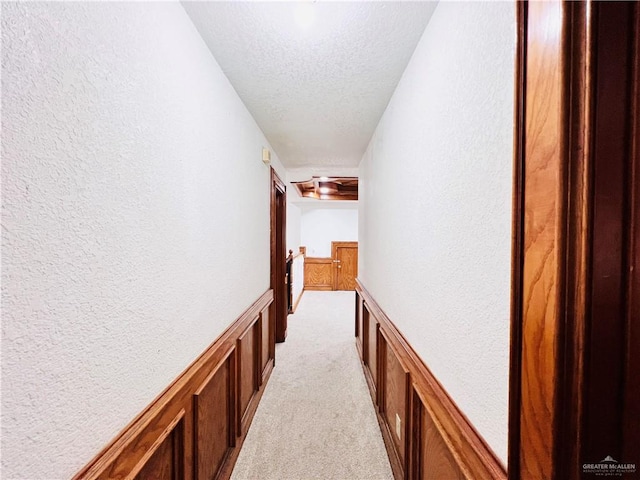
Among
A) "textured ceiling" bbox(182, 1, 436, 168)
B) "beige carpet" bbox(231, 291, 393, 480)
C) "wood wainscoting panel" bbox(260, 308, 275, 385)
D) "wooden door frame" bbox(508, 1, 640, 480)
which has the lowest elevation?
"beige carpet" bbox(231, 291, 393, 480)

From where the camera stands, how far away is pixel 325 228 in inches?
298

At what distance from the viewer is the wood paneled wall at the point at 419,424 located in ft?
2.48

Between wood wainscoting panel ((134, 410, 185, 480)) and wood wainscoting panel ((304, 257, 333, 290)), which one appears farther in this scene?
wood wainscoting panel ((304, 257, 333, 290))

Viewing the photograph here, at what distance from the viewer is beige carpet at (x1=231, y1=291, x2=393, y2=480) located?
161cm

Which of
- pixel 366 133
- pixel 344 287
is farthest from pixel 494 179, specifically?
pixel 344 287

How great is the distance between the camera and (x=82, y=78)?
2.04ft

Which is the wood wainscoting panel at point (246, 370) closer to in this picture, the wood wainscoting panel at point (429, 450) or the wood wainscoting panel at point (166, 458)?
the wood wainscoting panel at point (166, 458)

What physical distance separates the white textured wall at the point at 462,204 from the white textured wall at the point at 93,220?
0.97 m

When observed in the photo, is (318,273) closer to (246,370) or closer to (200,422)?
(246,370)

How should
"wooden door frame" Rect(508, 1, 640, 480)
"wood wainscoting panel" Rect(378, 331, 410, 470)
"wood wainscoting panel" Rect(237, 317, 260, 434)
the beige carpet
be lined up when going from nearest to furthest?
1. "wooden door frame" Rect(508, 1, 640, 480)
2. "wood wainscoting panel" Rect(378, 331, 410, 470)
3. the beige carpet
4. "wood wainscoting panel" Rect(237, 317, 260, 434)

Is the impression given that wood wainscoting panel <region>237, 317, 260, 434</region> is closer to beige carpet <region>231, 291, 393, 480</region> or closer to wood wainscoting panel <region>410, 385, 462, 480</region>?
beige carpet <region>231, 291, 393, 480</region>

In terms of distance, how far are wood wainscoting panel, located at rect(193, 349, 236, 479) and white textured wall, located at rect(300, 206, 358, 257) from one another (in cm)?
600

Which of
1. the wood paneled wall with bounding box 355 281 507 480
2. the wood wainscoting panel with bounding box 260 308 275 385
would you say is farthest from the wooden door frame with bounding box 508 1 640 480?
the wood wainscoting panel with bounding box 260 308 275 385

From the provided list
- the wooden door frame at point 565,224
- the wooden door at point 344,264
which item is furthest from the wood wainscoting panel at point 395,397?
the wooden door at point 344,264
